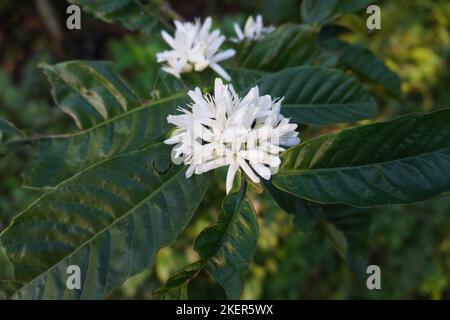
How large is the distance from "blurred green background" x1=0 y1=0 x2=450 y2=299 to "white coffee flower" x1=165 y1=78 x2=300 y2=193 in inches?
43.1

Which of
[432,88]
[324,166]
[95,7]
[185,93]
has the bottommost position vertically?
[324,166]

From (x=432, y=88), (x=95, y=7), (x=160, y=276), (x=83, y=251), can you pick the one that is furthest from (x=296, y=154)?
(x=432, y=88)

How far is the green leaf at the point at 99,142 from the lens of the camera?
80cm

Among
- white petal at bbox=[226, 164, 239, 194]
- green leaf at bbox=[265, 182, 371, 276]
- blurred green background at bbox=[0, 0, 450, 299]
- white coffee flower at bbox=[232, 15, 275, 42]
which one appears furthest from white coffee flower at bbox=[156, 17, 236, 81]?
blurred green background at bbox=[0, 0, 450, 299]

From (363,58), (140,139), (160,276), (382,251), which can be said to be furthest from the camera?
(382,251)

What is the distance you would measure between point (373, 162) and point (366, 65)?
489 mm

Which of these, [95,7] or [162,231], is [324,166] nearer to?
[162,231]

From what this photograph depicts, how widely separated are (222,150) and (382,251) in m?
1.90

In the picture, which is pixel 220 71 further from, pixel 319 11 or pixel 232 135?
pixel 319 11

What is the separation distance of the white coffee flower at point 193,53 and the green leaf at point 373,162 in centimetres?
24

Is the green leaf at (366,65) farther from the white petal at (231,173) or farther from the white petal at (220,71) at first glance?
the white petal at (231,173)

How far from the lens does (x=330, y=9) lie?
1.02m

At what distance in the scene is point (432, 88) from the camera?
8.34 ft

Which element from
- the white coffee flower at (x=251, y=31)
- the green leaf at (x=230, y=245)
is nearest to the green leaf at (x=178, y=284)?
the green leaf at (x=230, y=245)
